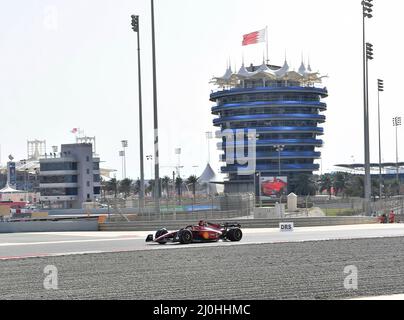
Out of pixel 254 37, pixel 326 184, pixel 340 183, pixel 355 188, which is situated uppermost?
pixel 254 37

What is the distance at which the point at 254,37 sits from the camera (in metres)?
108

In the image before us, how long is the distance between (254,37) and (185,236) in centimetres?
8654

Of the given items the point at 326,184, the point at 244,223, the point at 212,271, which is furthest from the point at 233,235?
the point at 326,184

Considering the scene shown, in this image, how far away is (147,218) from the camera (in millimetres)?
41344

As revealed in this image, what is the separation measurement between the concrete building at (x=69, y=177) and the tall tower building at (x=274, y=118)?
3430 cm

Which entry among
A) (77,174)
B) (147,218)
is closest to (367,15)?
(147,218)

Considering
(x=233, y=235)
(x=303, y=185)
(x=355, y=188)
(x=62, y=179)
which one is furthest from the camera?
(x=355, y=188)

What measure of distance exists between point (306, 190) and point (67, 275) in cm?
12770

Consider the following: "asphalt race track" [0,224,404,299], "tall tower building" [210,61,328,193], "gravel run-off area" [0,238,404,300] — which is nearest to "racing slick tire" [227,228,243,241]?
"asphalt race track" [0,224,404,299]

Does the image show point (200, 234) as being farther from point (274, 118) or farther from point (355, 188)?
point (355, 188)

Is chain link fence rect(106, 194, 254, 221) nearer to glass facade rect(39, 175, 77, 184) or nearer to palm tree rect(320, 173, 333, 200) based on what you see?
glass facade rect(39, 175, 77, 184)

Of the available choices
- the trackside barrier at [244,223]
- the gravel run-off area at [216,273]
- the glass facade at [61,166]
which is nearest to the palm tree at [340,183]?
the glass facade at [61,166]

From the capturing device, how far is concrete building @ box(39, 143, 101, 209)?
12269cm
